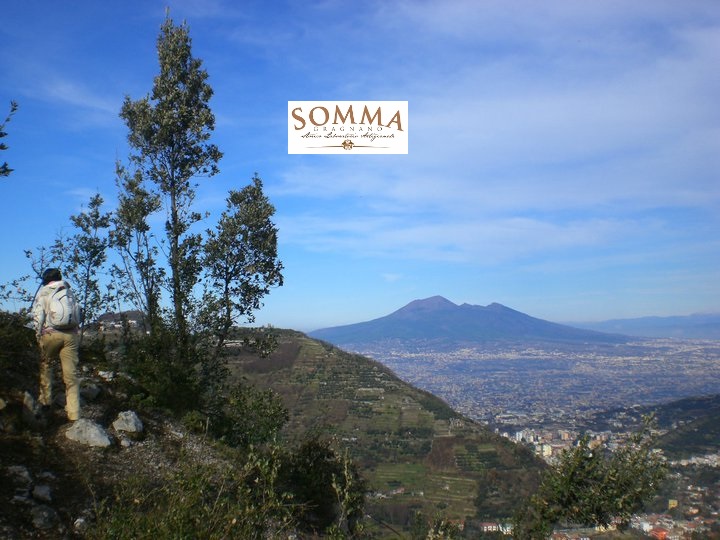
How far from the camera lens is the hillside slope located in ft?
127

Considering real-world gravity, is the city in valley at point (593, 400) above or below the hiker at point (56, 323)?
below

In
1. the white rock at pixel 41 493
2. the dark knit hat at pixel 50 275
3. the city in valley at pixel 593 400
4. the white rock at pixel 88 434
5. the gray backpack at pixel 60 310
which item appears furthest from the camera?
the city in valley at pixel 593 400

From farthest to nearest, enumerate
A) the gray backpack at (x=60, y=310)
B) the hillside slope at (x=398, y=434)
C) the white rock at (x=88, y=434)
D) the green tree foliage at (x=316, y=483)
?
the hillside slope at (x=398, y=434), the green tree foliage at (x=316, y=483), the white rock at (x=88, y=434), the gray backpack at (x=60, y=310)

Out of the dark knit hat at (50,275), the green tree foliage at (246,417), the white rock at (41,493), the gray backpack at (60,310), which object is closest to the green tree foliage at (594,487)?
the green tree foliage at (246,417)

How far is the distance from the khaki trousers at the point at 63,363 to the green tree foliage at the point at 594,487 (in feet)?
32.0

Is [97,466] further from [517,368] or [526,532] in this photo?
[517,368]

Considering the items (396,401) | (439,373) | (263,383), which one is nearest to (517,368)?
(439,373)

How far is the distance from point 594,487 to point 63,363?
11613mm

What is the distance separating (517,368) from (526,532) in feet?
654

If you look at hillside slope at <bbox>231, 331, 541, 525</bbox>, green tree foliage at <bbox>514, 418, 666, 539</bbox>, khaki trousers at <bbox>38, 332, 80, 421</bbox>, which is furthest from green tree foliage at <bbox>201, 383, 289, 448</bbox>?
hillside slope at <bbox>231, 331, 541, 525</bbox>

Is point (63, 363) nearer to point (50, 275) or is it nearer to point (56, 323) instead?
point (56, 323)

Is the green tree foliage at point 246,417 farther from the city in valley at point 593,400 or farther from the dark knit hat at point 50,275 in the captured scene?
the city in valley at point 593,400

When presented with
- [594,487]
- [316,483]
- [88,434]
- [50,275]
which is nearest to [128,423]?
[88,434]

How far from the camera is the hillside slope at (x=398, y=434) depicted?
38.7m
